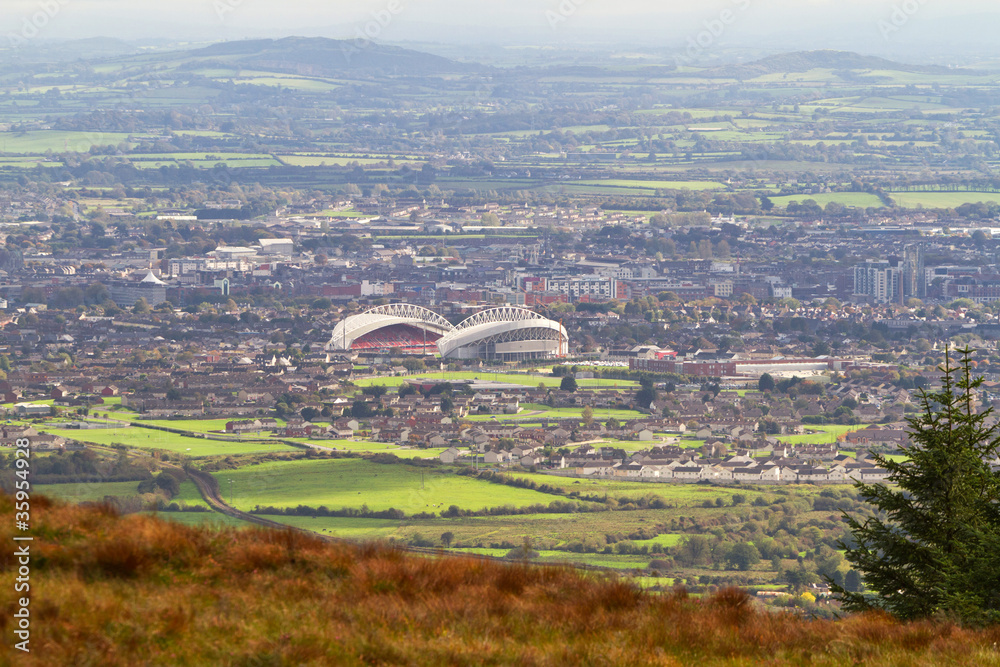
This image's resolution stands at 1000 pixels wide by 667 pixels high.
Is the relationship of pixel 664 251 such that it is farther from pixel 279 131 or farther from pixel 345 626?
pixel 345 626

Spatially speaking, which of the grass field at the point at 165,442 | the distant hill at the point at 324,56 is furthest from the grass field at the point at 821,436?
the distant hill at the point at 324,56

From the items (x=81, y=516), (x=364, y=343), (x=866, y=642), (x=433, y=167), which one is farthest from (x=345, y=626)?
(x=433, y=167)

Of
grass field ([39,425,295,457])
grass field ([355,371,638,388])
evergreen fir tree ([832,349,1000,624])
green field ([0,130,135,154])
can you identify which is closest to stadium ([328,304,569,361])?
grass field ([355,371,638,388])

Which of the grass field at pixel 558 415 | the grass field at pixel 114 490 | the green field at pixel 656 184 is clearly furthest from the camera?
the green field at pixel 656 184

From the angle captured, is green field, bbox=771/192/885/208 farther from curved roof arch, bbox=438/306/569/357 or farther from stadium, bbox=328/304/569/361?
curved roof arch, bbox=438/306/569/357

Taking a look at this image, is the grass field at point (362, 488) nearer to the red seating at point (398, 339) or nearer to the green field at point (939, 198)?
the red seating at point (398, 339)

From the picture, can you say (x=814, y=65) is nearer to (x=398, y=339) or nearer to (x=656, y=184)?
(x=656, y=184)
